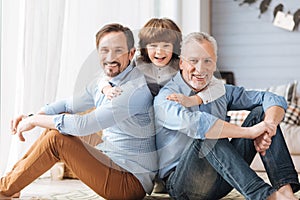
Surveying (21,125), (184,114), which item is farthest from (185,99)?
(21,125)

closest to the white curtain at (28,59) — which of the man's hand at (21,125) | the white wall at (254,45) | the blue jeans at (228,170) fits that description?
the man's hand at (21,125)

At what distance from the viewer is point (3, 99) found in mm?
3129

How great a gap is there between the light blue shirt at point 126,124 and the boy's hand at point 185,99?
12 cm

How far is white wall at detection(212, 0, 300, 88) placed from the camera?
17.7 feet

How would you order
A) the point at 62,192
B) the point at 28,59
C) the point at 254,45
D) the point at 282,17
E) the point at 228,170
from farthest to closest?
the point at 254,45
the point at 282,17
the point at 28,59
the point at 62,192
the point at 228,170

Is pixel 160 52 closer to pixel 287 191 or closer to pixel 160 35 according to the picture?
pixel 160 35

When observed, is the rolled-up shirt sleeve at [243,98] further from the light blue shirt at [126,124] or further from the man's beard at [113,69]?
the man's beard at [113,69]

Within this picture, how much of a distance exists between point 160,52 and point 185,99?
0.20 meters

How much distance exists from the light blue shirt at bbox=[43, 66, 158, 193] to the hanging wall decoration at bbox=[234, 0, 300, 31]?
10.9 ft

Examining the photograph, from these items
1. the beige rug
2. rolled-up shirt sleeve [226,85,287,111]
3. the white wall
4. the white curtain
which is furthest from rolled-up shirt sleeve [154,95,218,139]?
the white wall

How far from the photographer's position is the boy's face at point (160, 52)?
7.43 ft

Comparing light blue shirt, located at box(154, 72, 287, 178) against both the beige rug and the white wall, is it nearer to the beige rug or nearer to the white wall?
the beige rug

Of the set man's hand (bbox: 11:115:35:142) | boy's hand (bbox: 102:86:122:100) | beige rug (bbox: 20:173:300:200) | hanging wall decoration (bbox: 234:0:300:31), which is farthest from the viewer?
hanging wall decoration (bbox: 234:0:300:31)

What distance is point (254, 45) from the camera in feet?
18.2
